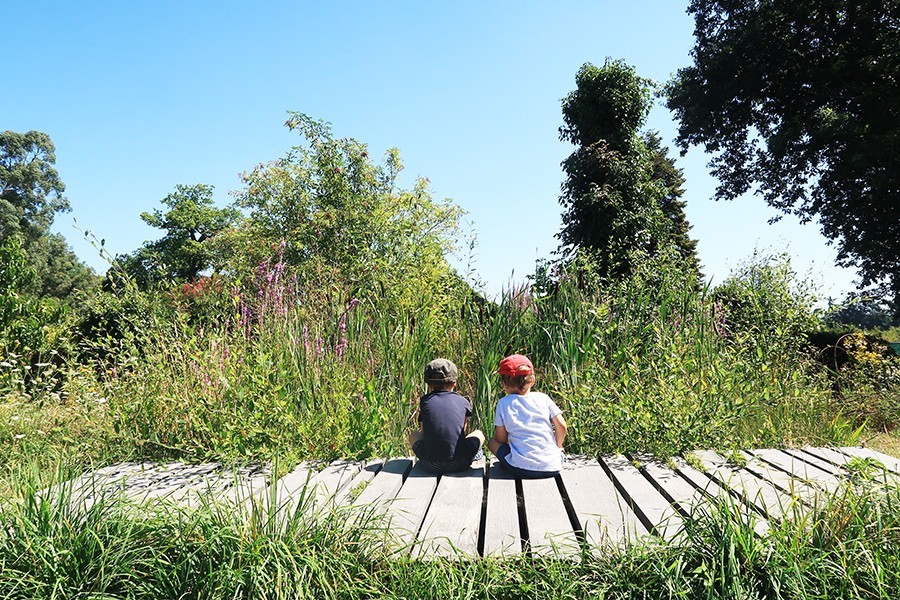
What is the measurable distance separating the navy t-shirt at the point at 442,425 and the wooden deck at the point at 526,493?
147mm

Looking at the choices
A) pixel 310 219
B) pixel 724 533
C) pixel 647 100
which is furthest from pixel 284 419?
pixel 647 100

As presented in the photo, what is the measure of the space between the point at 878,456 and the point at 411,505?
3103 millimetres

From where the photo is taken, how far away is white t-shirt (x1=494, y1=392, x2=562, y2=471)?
3.49 metres

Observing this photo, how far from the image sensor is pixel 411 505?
2.97 metres

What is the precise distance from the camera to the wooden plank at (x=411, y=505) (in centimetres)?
257

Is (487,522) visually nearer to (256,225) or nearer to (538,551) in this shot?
(538,551)

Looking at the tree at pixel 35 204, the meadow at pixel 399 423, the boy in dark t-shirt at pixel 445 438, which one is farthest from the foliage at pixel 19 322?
the tree at pixel 35 204

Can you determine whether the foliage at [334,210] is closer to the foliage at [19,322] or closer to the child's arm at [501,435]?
the foliage at [19,322]

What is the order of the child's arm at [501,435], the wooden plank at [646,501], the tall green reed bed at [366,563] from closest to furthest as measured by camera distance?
the tall green reed bed at [366,563] → the wooden plank at [646,501] → the child's arm at [501,435]

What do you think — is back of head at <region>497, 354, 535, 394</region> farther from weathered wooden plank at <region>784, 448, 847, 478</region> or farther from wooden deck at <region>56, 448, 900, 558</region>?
weathered wooden plank at <region>784, 448, 847, 478</region>

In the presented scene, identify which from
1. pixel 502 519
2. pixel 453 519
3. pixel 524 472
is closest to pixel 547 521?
pixel 502 519

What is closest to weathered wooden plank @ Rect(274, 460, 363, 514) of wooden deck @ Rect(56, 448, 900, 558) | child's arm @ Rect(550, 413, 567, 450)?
wooden deck @ Rect(56, 448, 900, 558)

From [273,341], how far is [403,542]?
275 centimetres

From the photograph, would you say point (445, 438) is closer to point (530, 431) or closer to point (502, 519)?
point (530, 431)
